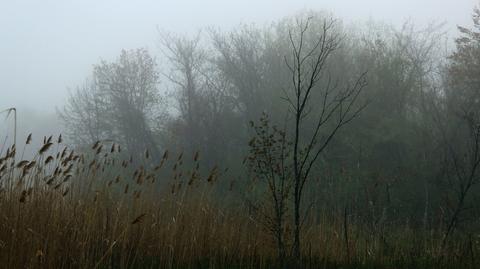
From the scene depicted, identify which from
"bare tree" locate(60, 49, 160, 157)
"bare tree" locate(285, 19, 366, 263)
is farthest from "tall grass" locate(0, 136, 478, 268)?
"bare tree" locate(60, 49, 160, 157)

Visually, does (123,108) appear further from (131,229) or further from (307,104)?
(131,229)

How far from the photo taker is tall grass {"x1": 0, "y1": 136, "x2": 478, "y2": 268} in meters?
4.14

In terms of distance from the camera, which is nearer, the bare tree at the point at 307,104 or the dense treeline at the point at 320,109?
the bare tree at the point at 307,104

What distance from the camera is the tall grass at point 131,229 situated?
414 cm

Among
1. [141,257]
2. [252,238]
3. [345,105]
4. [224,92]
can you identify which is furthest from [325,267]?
[224,92]

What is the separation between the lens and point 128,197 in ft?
19.1

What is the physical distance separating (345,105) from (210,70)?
8.90 metres

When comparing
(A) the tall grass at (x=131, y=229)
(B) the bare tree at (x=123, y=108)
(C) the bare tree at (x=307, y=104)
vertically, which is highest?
(B) the bare tree at (x=123, y=108)

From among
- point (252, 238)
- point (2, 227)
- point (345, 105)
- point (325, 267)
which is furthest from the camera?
point (345, 105)

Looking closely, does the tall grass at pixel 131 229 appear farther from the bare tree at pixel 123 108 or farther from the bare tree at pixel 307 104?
the bare tree at pixel 123 108

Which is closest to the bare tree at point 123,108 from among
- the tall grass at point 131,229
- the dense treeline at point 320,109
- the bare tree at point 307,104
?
the dense treeline at point 320,109

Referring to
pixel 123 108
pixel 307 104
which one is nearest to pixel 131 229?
pixel 307 104

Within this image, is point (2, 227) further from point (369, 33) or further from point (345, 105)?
point (369, 33)

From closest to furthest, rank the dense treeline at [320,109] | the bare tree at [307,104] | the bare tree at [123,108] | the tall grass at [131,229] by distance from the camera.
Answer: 1. the tall grass at [131,229]
2. the bare tree at [307,104]
3. the dense treeline at [320,109]
4. the bare tree at [123,108]
